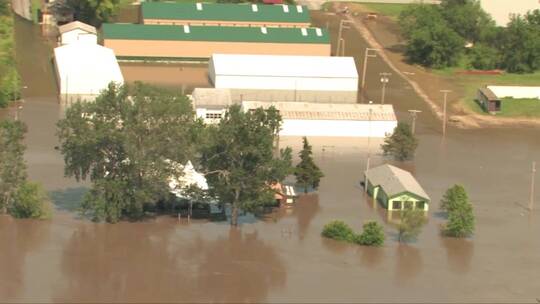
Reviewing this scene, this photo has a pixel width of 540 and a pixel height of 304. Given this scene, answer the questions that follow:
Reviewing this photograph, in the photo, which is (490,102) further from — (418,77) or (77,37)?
(77,37)

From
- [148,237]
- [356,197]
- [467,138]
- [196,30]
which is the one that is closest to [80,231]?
[148,237]

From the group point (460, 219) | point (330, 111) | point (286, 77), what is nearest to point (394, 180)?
point (460, 219)

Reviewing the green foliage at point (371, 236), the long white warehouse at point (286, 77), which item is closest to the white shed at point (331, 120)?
the long white warehouse at point (286, 77)

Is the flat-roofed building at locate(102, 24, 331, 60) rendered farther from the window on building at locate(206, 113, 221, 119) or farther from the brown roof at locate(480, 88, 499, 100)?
the window on building at locate(206, 113, 221, 119)

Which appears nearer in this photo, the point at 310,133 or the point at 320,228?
the point at 320,228

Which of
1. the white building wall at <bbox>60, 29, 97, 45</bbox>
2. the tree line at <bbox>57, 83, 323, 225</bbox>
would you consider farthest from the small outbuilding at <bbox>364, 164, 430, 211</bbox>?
the white building wall at <bbox>60, 29, 97, 45</bbox>

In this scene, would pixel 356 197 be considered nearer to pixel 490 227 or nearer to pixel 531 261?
pixel 490 227
